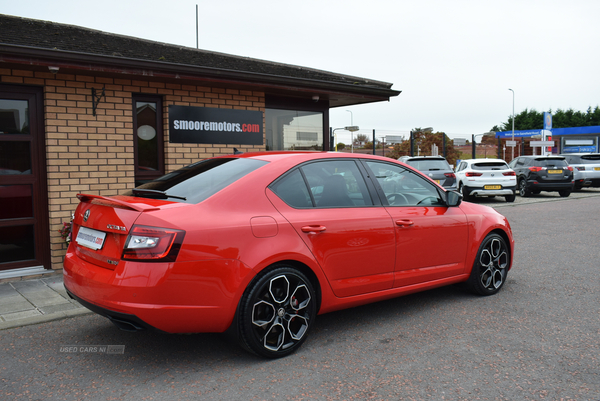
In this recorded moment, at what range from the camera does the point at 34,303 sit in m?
5.15

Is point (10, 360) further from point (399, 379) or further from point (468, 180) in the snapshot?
point (468, 180)

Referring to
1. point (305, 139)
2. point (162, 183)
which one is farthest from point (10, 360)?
point (305, 139)

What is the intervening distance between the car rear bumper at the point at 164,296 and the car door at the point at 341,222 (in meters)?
0.75

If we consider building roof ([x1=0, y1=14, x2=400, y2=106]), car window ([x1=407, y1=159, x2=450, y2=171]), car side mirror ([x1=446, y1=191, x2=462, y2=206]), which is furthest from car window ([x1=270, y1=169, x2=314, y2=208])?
car window ([x1=407, y1=159, x2=450, y2=171])

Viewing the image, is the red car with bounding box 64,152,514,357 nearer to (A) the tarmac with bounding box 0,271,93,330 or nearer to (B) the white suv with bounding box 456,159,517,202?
(A) the tarmac with bounding box 0,271,93,330

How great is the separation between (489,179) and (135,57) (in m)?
13.6

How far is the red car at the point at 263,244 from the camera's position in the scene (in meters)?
3.22

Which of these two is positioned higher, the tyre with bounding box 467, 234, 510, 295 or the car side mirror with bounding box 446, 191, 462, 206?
the car side mirror with bounding box 446, 191, 462, 206

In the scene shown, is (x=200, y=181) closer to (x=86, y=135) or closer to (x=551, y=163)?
(x=86, y=135)

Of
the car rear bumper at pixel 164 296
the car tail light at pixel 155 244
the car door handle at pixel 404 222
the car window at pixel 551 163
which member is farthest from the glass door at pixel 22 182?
the car window at pixel 551 163

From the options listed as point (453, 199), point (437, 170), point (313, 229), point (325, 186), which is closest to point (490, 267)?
point (453, 199)

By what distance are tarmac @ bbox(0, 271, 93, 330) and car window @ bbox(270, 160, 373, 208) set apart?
8.07ft

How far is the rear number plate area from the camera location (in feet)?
11.4

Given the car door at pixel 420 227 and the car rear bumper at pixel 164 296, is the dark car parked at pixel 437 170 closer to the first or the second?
the car door at pixel 420 227
